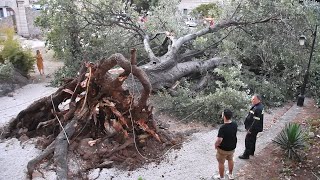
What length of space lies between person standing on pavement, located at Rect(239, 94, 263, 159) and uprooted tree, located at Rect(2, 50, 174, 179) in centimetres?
178

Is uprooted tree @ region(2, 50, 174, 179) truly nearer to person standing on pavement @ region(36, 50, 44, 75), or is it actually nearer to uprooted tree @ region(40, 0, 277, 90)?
uprooted tree @ region(40, 0, 277, 90)

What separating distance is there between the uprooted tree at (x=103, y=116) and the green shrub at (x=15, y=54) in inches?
290

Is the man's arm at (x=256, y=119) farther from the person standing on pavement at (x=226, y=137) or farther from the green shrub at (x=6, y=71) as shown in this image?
the green shrub at (x=6, y=71)

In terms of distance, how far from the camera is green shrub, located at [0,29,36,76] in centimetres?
1384

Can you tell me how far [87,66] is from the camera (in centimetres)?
720

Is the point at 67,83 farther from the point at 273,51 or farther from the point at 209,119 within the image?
the point at 273,51

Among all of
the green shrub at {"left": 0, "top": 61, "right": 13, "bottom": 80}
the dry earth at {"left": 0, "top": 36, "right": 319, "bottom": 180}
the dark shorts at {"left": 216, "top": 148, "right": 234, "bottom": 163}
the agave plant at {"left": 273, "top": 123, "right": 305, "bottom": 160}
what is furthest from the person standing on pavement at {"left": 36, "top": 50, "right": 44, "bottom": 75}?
the agave plant at {"left": 273, "top": 123, "right": 305, "bottom": 160}

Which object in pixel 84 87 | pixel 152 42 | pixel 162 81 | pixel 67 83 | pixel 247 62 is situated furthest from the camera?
pixel 152 42

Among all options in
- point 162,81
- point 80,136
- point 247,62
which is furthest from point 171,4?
point 80,136

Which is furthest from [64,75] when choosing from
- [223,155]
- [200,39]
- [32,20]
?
[32,20]

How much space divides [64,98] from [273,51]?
23.9 feet

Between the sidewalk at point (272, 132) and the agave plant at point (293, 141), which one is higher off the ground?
the agave plant at point (293, 141)

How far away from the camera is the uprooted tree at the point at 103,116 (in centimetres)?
→ 670

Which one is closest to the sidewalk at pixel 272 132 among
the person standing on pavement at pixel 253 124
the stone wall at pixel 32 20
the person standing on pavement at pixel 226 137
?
the person standing on pavement at pixel 253 124
